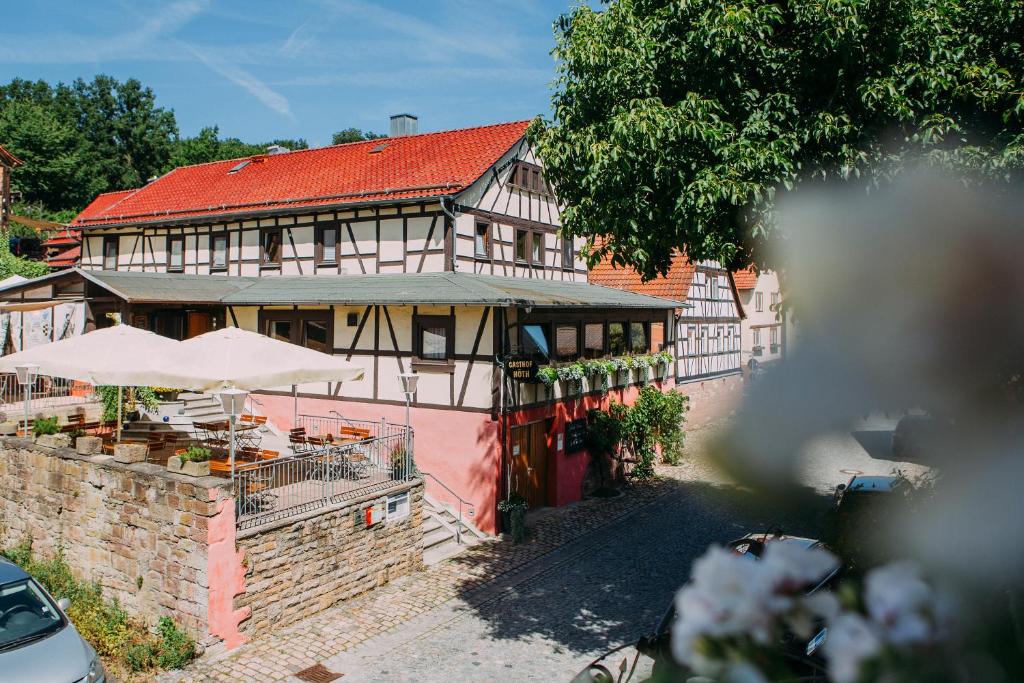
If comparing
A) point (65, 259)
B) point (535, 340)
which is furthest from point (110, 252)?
point (535, 340)

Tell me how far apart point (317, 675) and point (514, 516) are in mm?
6076

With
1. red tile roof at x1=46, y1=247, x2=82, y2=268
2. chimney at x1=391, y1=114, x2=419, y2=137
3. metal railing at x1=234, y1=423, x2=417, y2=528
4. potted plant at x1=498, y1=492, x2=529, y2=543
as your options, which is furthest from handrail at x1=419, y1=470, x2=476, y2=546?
red tile roof at x1=46, y1=247, x2=82, y2=268

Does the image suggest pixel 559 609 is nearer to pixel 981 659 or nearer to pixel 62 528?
pixel 62 528

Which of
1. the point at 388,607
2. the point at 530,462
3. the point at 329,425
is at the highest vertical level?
the point at 329,425

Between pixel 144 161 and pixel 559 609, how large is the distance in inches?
2642

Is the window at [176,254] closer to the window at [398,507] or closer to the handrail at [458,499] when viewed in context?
the handrail at [458,499]

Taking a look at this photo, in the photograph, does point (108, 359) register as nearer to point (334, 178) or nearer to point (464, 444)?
point (464, 444)

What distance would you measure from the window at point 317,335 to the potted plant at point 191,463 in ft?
20.9

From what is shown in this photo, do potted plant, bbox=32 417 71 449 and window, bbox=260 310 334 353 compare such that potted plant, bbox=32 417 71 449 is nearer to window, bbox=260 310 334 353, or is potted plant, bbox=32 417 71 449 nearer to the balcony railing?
the balcony railing

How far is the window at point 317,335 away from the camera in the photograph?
1747cm

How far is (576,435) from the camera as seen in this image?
1809cm

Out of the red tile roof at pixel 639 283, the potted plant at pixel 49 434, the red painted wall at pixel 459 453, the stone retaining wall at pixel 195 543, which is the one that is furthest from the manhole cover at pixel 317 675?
the red tile roof at pixel 639 283

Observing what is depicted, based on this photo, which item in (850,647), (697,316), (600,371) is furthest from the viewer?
(697,316)

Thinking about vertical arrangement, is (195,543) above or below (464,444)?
below
